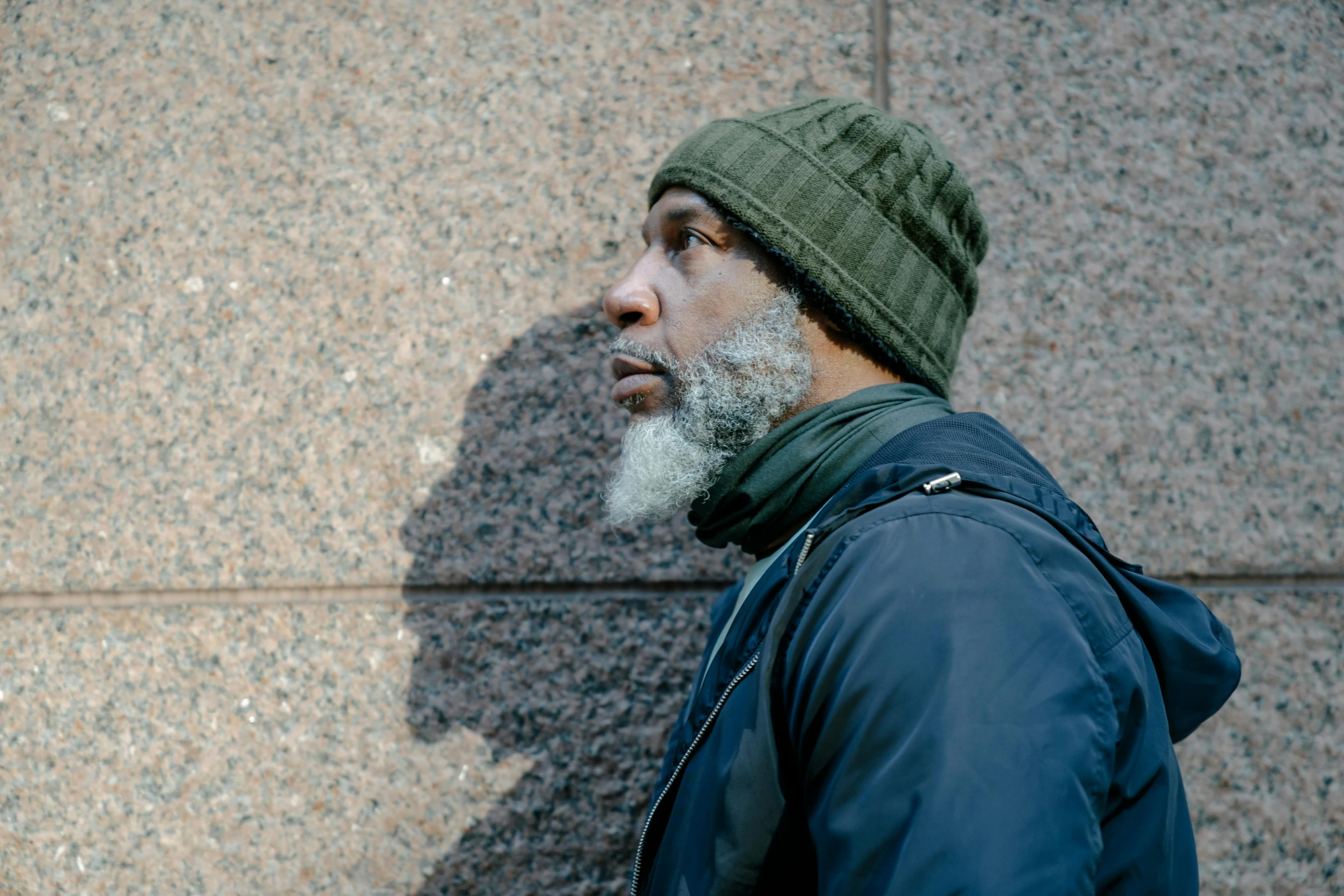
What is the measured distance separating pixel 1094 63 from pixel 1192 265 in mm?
624

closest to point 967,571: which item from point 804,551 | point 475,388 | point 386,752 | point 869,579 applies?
point 869,579

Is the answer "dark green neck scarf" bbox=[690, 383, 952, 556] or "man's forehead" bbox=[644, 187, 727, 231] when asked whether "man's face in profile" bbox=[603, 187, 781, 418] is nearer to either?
"man's forehead" bbox=[644, 187, 727, 231]

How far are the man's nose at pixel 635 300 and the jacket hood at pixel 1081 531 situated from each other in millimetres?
534

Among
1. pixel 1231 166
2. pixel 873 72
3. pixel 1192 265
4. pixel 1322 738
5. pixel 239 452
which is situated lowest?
pixel 1322 738

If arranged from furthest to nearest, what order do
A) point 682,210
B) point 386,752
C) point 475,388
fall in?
point 475,388 → point 386,752 → point 682,210

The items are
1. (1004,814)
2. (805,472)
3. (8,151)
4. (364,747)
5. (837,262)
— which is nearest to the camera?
(1004,814)

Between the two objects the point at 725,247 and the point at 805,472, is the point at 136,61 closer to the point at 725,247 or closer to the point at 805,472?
the point at 725,247

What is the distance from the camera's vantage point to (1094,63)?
245 cm

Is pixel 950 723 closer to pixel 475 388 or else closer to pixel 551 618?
pixel 551 618

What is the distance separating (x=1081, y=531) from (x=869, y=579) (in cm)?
38

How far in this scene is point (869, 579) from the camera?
1082 mm

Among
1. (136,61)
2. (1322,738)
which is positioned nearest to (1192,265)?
(1322,738)

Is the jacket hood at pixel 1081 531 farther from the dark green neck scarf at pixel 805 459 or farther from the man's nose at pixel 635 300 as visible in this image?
the man's nose at pixel 635 300

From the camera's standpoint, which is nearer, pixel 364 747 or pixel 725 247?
pixel 725 247
